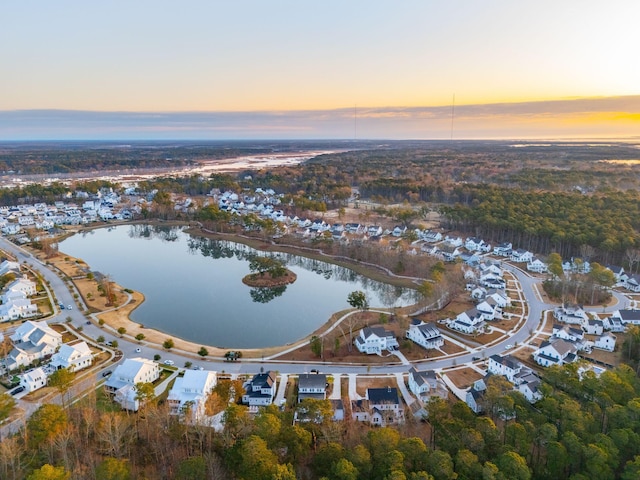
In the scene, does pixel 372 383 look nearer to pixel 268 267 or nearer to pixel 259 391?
pixel 259 391

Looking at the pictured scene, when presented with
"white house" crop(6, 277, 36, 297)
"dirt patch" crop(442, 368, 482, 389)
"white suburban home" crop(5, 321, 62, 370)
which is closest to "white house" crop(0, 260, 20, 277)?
"white house" crop(6, 277, 36, 297)

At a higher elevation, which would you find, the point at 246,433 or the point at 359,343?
the point at 246,433

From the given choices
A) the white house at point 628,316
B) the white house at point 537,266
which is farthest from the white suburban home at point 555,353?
the white house at point 537,266

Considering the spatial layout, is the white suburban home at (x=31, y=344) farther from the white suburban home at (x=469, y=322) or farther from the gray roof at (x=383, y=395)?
the white suburban home at (x=469, y=322)

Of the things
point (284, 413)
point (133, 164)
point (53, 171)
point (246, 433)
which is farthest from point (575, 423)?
point (133, 164)

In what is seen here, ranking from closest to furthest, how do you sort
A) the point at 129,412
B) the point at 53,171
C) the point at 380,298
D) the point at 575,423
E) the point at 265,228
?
the point at 575,423 < the point at 129,412 < the point at 380,298 < the point at 265,228 < the point at 53,171

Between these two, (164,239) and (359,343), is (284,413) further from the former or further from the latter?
(164,239)
